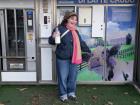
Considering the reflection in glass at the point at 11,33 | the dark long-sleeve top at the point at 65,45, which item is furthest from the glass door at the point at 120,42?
the reflection in glass at the point at 11,33

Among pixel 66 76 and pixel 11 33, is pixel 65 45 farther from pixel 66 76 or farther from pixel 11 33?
pixel 11 33

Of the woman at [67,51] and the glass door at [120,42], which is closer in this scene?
the woman at [67,51]

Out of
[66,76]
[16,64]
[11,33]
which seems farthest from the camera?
[16,64]

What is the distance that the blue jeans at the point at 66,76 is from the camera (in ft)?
17.6

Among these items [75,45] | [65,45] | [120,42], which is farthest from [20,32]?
[120,42]

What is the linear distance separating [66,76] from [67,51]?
1.75 ft

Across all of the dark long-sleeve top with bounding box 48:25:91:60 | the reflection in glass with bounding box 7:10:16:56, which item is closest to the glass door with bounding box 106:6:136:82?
the dark long-sleeve top with bounding box 48:25:91:60

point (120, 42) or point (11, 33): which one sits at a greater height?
point (11, 33)

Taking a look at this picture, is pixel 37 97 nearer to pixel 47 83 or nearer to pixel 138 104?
pixel 47 83

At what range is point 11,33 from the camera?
6.27m

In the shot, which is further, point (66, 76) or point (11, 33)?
point (11, 33)

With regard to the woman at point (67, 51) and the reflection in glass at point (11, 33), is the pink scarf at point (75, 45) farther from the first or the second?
the reflection in glass at point (11, 33)

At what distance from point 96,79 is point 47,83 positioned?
1147 millimetres

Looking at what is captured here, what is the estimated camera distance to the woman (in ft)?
17.2
